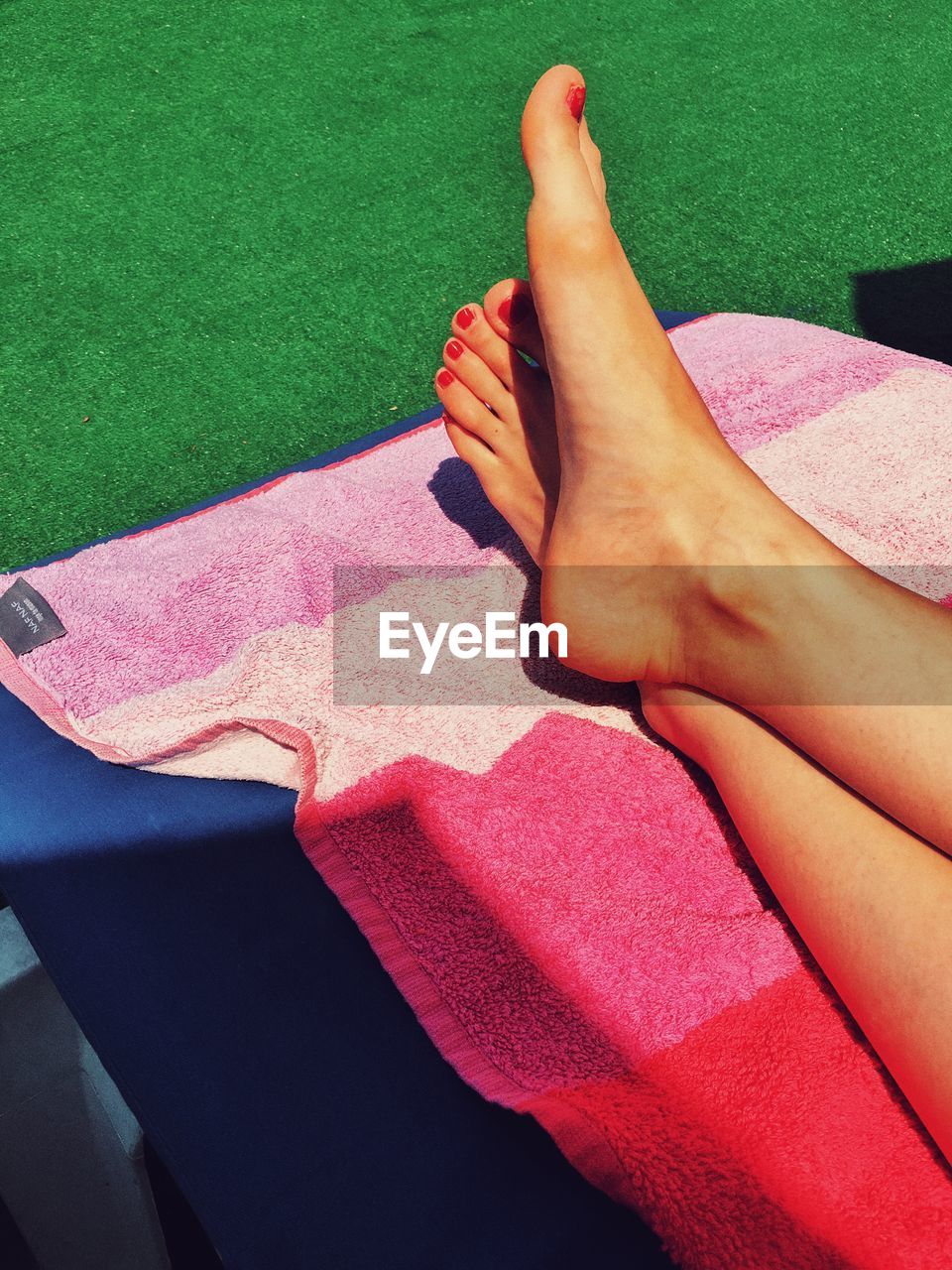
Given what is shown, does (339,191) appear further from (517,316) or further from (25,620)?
(25,620)

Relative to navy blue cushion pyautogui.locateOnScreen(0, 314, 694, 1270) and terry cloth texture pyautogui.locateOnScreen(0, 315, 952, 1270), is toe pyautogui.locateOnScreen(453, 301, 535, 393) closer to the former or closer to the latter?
terry cloth texture pyautogui.locateOnScreen(0, 315, 952, 1270)

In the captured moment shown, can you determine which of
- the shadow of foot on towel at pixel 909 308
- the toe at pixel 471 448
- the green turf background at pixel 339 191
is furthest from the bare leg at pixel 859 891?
the shadow of foot on towel at pixel 909 308

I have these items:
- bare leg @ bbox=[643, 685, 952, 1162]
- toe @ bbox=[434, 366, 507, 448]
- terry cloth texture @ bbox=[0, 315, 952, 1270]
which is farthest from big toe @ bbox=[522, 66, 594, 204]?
bare leg @ bbox=[643, 685, 952, 1162]

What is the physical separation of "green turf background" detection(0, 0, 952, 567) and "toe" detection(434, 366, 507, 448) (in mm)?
593

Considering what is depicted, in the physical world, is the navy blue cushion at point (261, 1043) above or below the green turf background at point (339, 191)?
below

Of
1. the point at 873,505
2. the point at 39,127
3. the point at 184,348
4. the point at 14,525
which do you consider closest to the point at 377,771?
the point at 873,505

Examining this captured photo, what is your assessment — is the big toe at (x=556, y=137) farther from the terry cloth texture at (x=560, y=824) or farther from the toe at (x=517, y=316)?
the terry cloth texture at (x=560, y=824)

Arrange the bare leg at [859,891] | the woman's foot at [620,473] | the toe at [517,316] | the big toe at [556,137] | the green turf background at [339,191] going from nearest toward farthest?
the bare leg at [859,891] < the woman's foot at [620,473] < the big toe at [556,137] < the toe at [517,316] < the green turf background at [339,191]

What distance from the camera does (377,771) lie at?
103 centimetres

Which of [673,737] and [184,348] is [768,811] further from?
[184,348]

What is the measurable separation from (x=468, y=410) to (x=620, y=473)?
0.29m

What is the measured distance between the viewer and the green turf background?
183 centimetres

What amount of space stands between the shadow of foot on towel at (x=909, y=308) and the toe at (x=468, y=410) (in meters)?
1.10

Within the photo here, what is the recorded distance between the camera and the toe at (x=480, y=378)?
46.8 inches
